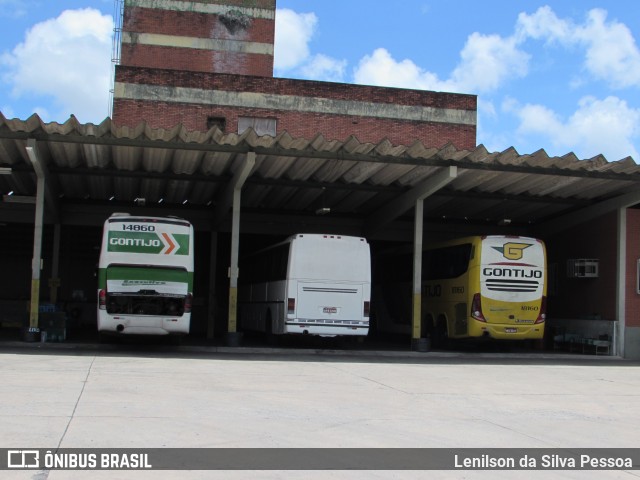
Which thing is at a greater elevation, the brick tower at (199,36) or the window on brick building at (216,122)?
the brick tower at (199,36)

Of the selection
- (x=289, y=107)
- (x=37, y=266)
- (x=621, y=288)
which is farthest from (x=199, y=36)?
(x=621, y=288)

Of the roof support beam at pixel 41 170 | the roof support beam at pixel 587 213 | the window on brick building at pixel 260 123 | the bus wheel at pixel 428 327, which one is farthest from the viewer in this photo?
the window on brick building at pixel 260 123

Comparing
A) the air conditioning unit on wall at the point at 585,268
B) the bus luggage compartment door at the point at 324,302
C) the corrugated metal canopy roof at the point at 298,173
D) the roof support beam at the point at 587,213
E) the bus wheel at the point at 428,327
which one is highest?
the corrugated metal canopy roof at the point at 298,173

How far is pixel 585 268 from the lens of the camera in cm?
2142

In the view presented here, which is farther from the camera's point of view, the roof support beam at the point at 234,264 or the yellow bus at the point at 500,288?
the yellow bus at the point at 500,288

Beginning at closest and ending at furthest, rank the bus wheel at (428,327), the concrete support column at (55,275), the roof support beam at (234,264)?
the roof support beam at (234,264)
the bus wheel at (428,327)
the concrete support column at (55,275)

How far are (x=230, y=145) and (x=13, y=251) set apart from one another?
1575cm

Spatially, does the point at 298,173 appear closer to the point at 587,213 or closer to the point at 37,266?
the point at 37,266

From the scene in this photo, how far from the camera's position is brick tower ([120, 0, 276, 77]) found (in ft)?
134

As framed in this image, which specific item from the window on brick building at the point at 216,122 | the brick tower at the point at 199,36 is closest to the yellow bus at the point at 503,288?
the window on brick building at the point at 216,122

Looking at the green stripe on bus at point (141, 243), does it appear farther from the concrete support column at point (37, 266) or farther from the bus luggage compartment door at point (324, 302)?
the bus luggage compartment door at point (324, 302)

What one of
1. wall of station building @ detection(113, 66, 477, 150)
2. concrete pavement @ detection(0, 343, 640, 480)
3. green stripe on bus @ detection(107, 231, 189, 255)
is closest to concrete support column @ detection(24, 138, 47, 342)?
concrete pavement @ detection(0, 343, 640, 480)

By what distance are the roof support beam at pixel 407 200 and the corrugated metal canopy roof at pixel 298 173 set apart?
0.06m

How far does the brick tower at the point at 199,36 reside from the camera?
40.7m
